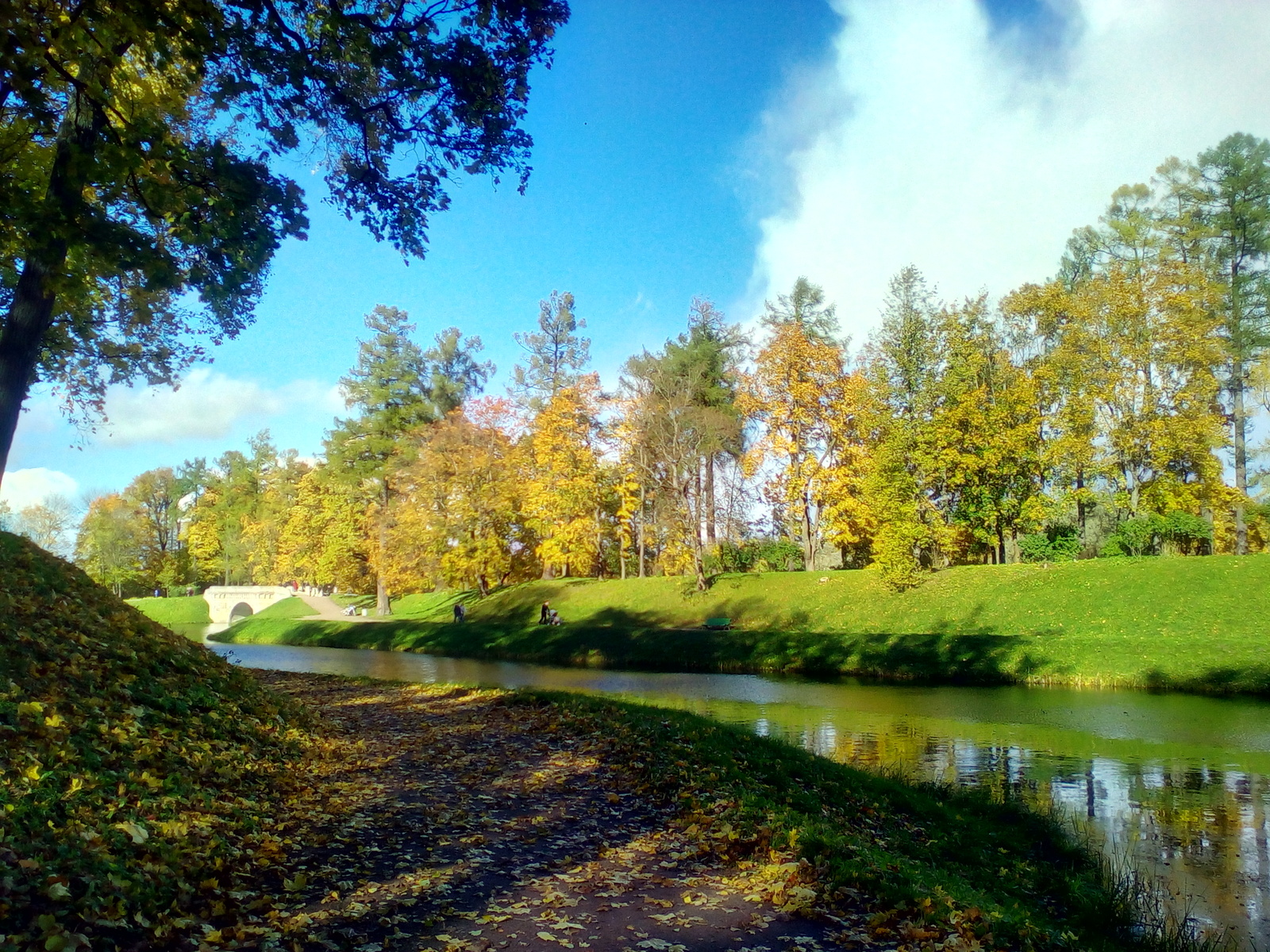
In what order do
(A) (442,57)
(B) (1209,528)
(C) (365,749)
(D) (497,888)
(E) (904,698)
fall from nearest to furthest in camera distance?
(D) (497,888) → (A) (442,57) → (C) (365,749) → (E) (904,698) → (B) (1209,528)

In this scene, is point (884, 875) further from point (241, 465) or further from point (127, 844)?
point (241, 465)

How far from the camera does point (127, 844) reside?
4.51 metres

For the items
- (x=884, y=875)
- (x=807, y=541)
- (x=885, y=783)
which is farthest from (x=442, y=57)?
(x=807, y=541)

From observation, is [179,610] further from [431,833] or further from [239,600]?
[431,833]

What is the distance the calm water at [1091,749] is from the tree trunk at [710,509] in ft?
51.9

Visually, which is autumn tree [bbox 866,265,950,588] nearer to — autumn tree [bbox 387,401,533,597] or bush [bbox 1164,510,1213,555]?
bush [bbox 1164,510,1213,555]

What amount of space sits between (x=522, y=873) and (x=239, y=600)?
5973cm

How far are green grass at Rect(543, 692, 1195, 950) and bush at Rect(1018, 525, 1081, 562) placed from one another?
2498cm

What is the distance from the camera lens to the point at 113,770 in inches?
218

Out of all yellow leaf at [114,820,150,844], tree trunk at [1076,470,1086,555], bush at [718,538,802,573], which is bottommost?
yellow leaf at [114,820,150,844]

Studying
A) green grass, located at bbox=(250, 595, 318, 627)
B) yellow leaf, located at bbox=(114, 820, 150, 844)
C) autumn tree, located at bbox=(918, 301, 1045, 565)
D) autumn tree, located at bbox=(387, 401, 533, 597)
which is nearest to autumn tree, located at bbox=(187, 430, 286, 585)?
green grass, located at bbox=(250, 595, 318, 627)

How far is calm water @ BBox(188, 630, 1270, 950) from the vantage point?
24.9ft

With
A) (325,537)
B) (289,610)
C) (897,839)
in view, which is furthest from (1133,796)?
(325,537)

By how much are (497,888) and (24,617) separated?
547 cm
